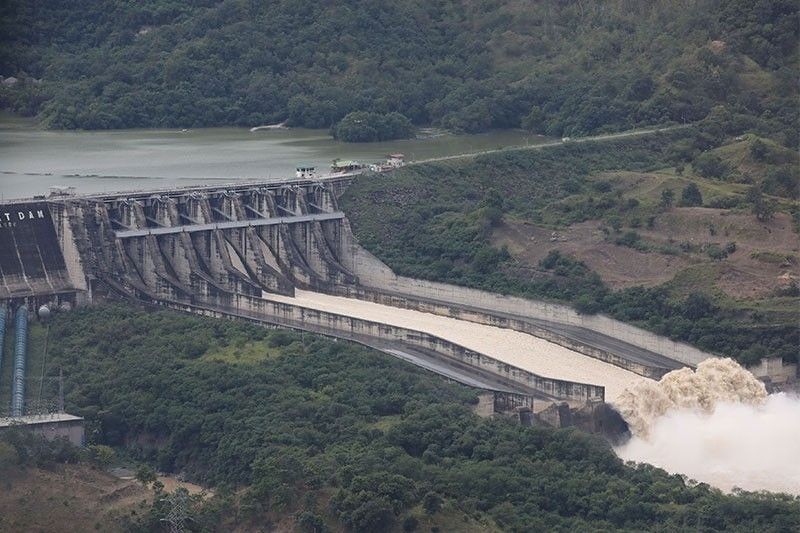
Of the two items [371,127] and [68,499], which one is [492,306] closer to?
[371,127]

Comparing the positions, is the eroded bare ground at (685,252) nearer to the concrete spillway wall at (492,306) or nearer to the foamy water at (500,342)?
the concrete spillway wall at (492,306)

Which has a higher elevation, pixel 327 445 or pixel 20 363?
pixel 20 363

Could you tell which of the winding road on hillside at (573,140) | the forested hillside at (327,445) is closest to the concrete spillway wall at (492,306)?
the forested hillside at (327,445)

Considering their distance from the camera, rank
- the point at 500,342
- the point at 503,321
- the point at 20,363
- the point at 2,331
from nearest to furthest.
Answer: the point at 20,363, the point at 2,331, the point at 500,342, the point at 503,321

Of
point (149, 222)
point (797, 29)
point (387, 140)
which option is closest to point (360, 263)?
point (149, 222)

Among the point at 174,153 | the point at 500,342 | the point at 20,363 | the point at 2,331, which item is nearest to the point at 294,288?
the point at 500,342

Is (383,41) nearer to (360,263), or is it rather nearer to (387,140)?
(387,140)

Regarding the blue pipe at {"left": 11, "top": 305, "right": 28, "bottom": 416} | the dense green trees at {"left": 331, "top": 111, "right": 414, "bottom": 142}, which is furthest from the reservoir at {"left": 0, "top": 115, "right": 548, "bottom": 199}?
the blue pipe at {"left": 11, "top": 305, "right": 28, "bottom": 416}
